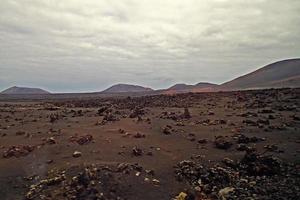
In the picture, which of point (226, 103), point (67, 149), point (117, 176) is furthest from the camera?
point (226, 103)

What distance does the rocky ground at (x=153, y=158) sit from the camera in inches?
442

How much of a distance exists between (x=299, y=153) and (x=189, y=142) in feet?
13.9

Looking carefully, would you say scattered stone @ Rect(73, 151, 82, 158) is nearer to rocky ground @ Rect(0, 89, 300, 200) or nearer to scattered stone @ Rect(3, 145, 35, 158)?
rocky ground @ Rect(0, 89, 300, 200)

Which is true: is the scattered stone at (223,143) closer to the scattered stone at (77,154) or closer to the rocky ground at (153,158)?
the rocky ground at (153,158)

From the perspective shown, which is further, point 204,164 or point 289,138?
point 289,138

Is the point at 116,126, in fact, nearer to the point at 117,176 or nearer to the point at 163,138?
the point at 163,138

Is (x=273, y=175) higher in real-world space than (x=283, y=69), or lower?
lower

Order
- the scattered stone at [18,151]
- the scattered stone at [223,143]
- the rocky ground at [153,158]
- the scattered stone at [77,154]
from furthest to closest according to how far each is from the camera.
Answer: the scattered stone at [223,143] → the scattered stone at [18,151] → the scattered stone at [77,154] → the rocky ground at [153,158]

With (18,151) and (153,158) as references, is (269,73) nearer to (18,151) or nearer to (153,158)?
(153,158)

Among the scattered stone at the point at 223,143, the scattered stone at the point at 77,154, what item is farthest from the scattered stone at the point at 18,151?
the scattered stone at the point at 223,143

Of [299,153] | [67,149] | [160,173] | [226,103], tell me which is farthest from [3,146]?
[226,103]

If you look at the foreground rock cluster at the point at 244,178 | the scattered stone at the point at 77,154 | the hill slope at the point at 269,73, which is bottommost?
the foreground rock cluster at the point at 244,178

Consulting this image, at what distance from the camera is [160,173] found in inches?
488

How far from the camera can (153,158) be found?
1388 centimetres
